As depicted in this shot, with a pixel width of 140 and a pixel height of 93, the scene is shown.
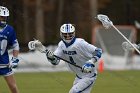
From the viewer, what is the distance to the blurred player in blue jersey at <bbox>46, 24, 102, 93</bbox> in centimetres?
1234

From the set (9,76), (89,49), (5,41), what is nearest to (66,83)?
(9,76)

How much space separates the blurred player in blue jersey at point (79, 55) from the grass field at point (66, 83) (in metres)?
5.03

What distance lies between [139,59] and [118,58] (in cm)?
98

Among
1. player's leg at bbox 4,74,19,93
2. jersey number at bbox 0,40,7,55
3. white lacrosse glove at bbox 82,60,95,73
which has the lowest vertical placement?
player's leg at bbox 4,74,19,93

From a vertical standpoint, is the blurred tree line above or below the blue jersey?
below

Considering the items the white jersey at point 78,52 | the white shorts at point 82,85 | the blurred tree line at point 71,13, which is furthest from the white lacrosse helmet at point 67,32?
the blurred tree line at point 71,13

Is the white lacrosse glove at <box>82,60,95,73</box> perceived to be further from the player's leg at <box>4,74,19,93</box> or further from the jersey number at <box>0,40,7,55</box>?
the jersey number at <box>0,40,7,55</box>

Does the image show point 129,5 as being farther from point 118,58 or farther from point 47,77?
point 47,77

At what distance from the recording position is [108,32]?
3044cm

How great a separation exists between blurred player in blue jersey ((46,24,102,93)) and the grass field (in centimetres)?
503

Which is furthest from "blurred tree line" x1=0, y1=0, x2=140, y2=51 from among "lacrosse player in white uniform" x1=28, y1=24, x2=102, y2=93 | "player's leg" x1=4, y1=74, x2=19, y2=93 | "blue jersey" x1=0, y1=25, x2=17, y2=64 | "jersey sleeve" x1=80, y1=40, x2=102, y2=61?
"jersey sleeve" x1=80, y1=40, x2=102, y2=61

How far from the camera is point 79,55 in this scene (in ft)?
41.2

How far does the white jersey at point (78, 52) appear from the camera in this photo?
1248 centimetres

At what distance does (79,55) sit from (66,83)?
7.70m
